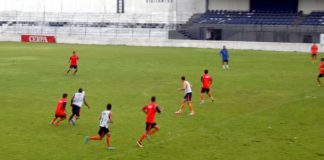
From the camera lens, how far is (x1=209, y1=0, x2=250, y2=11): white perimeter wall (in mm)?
74938

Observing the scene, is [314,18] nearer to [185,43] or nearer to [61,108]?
[185,43]

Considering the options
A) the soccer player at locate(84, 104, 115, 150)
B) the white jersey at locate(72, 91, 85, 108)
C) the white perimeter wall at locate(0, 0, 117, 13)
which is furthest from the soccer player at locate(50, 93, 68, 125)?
the white perimeter wall at locate(0, 0, 117, 13)

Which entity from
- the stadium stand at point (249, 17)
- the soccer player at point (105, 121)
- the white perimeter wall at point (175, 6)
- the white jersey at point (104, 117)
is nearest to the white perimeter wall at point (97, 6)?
the white perimeter wall at point (175, 6)

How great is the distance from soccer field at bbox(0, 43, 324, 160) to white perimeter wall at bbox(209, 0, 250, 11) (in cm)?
3082

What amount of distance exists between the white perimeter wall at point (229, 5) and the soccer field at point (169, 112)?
3082 centimetres

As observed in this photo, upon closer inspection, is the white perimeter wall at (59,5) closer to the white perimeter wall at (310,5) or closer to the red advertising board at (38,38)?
the red advertising board at (38,38)

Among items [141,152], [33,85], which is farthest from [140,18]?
[141,152]

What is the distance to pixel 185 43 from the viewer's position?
66.8 m

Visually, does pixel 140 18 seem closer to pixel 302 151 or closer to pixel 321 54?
pixel 321 54

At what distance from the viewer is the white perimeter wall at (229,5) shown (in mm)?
74938

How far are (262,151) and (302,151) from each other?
1245 millimetres

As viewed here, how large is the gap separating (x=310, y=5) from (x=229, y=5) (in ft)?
37.4

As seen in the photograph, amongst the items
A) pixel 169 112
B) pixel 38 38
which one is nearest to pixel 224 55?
pixel 169 112

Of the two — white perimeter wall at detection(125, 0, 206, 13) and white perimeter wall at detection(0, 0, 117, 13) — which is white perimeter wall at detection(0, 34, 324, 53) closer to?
white perimeter wall at detection(125, 0, 206, 13)
